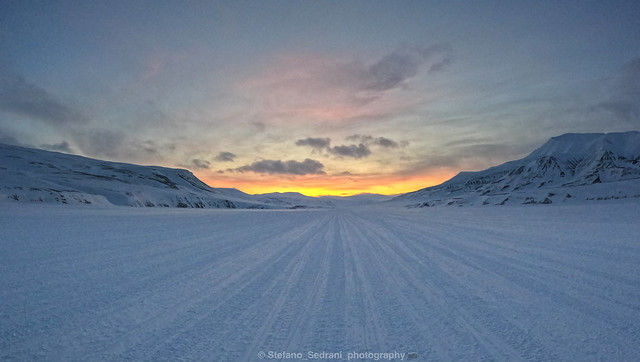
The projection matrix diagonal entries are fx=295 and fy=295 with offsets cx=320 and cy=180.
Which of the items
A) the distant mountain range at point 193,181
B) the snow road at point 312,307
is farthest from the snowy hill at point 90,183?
the snow road at point 312,307

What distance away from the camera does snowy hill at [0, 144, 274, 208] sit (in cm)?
5319

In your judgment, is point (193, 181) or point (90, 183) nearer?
point (90, 183)

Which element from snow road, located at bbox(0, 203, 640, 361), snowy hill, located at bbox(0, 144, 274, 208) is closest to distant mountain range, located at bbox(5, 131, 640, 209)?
snowy hill, located at bbox(0, 144, 274, 208)

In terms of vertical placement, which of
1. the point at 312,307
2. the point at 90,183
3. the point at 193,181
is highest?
the point at 193,181

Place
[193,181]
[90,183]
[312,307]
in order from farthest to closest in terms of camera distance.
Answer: [193,181]
[90,183]
[312,307]

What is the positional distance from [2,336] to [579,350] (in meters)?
6.12

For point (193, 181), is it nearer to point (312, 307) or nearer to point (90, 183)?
point (90, 183)

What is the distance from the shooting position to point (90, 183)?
293 ft

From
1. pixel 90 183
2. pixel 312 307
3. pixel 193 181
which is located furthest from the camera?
pixel 193 181

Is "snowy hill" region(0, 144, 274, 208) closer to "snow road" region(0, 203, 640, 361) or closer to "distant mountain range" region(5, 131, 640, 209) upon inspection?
"distant mountain range" region(5, 131, 640, 209)

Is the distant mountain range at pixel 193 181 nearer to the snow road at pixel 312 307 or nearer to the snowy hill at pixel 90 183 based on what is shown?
the snowy hill at pixel 90 183

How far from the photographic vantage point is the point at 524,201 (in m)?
84.4

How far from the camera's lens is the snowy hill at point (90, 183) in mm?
53188

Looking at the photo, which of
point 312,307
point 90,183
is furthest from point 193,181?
point 312,307
